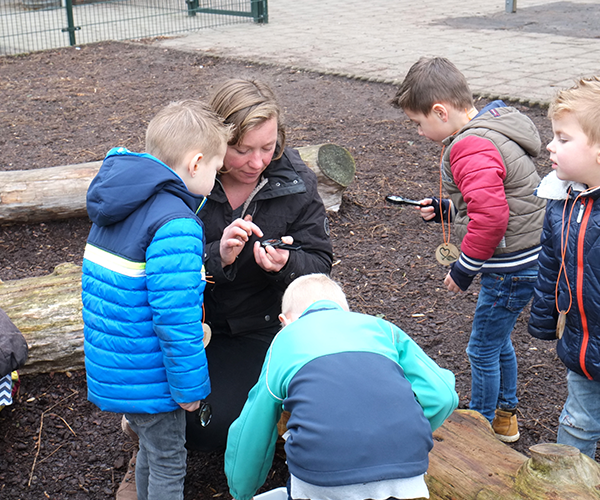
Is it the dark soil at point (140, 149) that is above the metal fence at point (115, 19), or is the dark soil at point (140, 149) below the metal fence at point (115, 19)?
below

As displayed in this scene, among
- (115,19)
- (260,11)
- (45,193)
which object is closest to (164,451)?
(45,193)

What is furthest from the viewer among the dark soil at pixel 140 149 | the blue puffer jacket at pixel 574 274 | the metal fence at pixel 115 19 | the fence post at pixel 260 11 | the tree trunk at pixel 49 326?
the fence post at pixel 260 11

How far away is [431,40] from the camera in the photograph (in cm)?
1034

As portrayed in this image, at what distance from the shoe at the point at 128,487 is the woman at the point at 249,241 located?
255 mm

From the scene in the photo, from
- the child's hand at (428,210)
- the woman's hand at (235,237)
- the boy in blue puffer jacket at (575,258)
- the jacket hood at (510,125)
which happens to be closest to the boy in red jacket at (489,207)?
the jacket hood at (510,125)

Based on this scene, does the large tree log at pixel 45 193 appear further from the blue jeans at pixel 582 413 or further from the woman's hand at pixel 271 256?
the blue jeans at pixel 582 413

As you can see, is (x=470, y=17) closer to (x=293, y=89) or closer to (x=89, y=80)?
(x=293, y=89)

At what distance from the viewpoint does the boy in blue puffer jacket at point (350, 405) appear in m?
1.69

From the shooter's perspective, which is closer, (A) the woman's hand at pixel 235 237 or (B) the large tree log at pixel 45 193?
(A) the woman's hand at pixel 235 237

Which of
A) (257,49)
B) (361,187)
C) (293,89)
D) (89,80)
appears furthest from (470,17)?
(361,187)

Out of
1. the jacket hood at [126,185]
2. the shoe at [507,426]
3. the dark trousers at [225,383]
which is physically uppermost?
the jacket hood at [126,185]

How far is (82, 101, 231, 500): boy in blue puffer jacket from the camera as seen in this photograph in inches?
80.4

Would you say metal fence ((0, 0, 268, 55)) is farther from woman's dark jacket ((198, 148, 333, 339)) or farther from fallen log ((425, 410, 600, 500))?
fallen log ((425, 410, 600, 500))

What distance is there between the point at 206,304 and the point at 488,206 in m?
1.24
